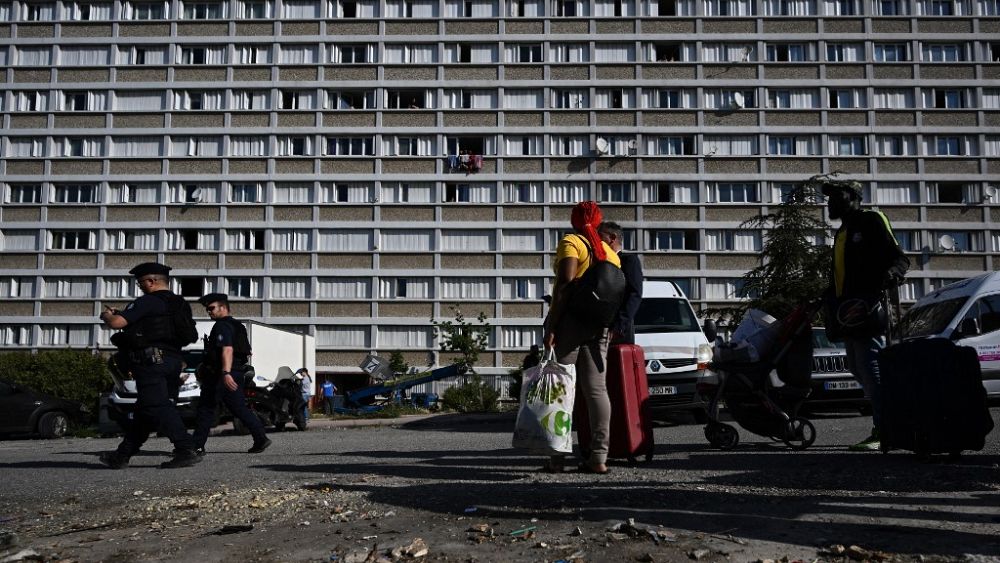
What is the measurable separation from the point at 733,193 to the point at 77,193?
33.1m

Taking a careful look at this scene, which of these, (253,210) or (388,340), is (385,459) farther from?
(253,210)

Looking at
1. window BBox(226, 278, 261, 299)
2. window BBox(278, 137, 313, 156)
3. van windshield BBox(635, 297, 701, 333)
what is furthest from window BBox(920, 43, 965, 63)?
van windshield BBox(635, 297, 701, 333)

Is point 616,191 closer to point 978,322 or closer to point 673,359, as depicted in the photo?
point 978,322

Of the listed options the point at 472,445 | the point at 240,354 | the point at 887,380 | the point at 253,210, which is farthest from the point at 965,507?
the point at 253,210

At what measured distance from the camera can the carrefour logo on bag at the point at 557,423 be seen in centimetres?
567

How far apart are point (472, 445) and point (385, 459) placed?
1.89 meters

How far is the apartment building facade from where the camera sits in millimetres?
41531

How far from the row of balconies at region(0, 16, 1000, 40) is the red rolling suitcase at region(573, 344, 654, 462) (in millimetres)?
38912

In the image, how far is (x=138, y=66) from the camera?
142 ft

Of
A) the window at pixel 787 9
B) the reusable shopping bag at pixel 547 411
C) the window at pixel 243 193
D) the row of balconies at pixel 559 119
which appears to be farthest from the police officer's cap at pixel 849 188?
the window at pixel 787 9

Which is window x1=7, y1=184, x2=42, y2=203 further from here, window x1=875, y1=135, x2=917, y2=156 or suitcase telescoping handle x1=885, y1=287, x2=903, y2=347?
suitcase telescoping handle x1=885, y1=287, x2=903, y2=347

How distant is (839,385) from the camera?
1308cm

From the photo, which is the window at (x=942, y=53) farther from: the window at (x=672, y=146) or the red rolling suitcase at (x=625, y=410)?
the red rolling suitcase at (x=625, y=410)

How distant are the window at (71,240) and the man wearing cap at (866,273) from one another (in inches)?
1677
